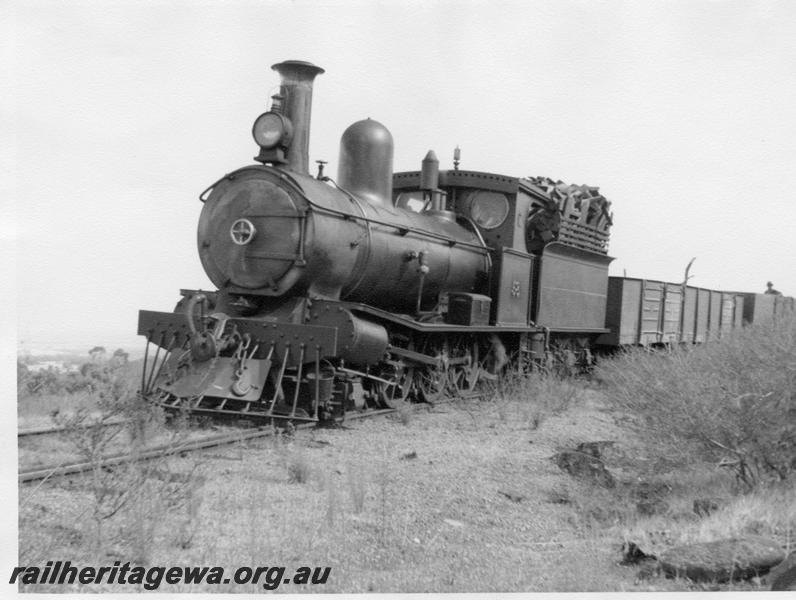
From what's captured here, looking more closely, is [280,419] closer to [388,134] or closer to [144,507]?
[144,507]

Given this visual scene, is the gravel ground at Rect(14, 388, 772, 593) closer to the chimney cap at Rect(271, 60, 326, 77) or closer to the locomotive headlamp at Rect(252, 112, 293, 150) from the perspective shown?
the locomotive headlamp at Rect(252, 112, 293, 150)

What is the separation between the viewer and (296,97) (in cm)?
812

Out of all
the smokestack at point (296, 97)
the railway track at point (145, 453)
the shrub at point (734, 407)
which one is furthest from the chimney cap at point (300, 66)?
the shrub at point (734, 407)

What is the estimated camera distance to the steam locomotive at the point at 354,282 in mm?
7555

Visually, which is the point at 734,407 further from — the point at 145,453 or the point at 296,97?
the point at 296,97

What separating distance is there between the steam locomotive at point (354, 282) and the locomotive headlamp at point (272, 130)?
0.05ft

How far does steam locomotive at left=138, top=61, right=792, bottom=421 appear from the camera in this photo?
7.55 m

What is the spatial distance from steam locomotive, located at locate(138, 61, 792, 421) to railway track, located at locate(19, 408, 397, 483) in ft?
0.81

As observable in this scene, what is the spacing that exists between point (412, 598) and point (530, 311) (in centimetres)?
785

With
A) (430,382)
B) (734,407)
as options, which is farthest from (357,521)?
(430,382)

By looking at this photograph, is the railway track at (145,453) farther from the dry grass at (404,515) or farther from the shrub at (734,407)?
the shrub at (734,407)

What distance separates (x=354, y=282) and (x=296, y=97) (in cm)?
196

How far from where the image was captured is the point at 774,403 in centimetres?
604

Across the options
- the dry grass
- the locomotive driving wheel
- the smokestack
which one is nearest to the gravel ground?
the dry grass
